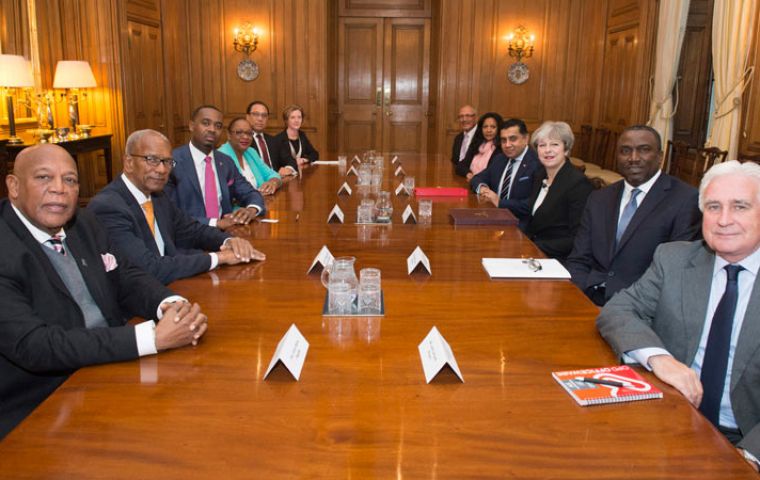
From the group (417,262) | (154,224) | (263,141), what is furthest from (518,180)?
(154,224)

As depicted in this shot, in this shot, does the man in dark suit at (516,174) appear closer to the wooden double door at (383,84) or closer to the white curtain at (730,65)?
the white curtain at (730,65)

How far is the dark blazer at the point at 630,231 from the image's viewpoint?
2693mm

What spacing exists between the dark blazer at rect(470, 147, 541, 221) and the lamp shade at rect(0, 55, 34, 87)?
162 inches

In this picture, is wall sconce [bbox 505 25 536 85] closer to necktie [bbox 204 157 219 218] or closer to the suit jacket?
necktie [bbox 204 157 219 218]

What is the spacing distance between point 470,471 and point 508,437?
149mm

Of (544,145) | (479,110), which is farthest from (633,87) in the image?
(544,145)

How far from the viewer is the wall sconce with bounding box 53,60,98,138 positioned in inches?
265

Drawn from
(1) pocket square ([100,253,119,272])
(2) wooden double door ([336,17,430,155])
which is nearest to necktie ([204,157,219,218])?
(1) pocket square ([100,253,119,272])

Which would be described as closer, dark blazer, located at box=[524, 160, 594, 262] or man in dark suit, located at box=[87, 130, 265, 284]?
man in dark suit, located at box=[87, 130, 265, 284]

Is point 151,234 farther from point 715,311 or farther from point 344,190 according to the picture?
point 715,311

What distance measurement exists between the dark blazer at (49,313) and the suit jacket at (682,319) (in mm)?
1274

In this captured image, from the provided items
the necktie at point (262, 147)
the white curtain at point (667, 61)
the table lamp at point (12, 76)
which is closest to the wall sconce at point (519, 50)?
the white curtain at point (667, 61)

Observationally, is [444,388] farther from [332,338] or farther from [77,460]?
[77,460]

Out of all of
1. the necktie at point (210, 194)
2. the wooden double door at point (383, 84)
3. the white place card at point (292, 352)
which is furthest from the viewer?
the wooden double door at point (383, 84)
